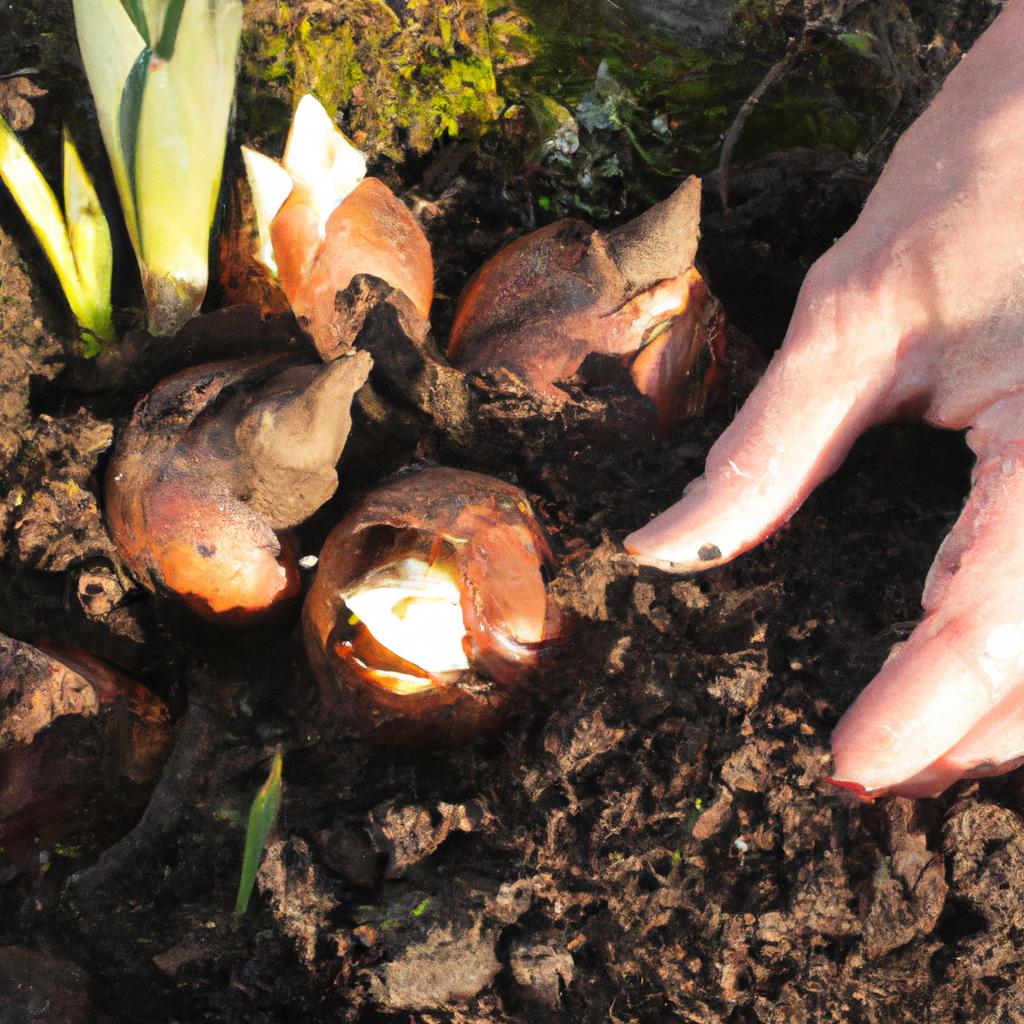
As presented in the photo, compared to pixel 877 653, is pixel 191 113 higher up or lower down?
higher up

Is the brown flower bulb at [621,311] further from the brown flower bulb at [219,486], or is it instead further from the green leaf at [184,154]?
the green leaf at [184,154]

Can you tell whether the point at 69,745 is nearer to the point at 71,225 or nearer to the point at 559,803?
the point at 559,803

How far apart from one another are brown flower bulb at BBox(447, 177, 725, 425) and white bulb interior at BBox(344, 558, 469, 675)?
0.39 metres

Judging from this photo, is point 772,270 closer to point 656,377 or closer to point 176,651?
point 656,377

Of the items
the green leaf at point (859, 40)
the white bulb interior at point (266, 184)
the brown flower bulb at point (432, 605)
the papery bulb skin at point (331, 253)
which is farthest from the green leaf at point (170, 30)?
the green leaf at point (859, 40)

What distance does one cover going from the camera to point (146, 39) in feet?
4.93

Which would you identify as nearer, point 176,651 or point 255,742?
point 255,742

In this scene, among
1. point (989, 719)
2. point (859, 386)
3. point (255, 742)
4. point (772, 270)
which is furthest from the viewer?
point (772, 270)

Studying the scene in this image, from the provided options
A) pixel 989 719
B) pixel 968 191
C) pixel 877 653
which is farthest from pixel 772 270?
pixel 989 719

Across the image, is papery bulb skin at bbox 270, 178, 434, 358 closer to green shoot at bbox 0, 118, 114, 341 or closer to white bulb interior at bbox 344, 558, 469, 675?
green shoot at bbox 0, 118, 114, 341

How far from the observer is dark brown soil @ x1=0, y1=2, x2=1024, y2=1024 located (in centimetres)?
115

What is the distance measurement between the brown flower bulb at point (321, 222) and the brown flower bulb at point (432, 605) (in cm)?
37

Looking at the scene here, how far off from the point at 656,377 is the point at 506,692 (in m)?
0.55

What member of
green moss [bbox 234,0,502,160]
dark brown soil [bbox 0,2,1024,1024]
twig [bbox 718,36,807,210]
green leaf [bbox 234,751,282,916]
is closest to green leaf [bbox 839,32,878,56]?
twig [bbox 718,36,807,210]
